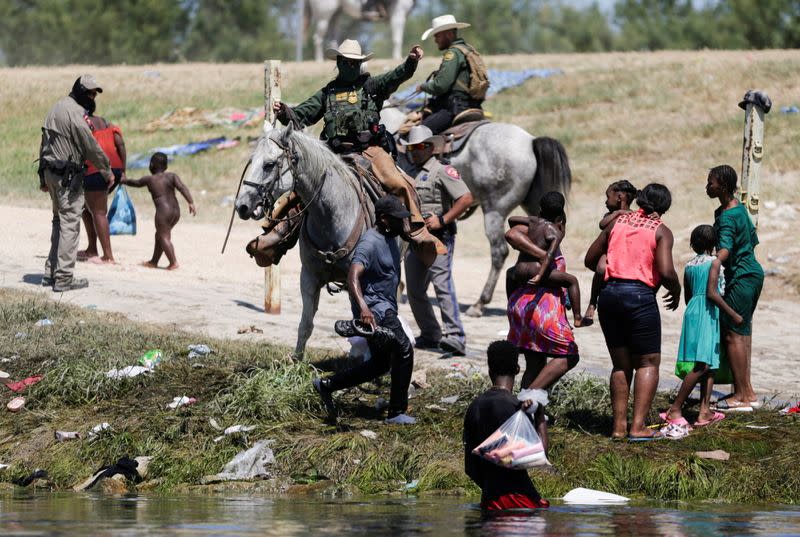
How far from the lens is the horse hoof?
54.7ft

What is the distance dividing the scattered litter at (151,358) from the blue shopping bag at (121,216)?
25.8 ft

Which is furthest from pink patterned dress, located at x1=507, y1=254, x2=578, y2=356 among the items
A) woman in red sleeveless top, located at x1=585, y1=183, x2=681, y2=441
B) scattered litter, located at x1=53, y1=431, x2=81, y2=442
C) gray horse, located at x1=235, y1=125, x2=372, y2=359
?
scattered litter, located at x1=53, y1=431, x2=81, y2=442

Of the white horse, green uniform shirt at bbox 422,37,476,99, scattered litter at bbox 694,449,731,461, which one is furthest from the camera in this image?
the white horse

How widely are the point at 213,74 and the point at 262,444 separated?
30681 millimetres

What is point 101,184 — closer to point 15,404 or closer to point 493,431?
point 15,404

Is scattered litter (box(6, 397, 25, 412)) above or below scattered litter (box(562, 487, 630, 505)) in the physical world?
above

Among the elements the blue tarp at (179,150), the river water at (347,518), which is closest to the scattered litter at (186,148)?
the blue tarp at (179,150)

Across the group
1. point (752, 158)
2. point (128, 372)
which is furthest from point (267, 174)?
point (752, 158)

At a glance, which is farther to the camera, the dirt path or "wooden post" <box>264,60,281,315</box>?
"wooden post" <box>264,60,281,315</box>

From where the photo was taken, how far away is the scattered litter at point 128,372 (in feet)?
37.6

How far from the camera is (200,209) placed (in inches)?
1054

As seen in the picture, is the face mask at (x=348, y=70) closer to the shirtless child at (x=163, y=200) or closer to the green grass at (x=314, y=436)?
the green grass at (x=314, y=436)

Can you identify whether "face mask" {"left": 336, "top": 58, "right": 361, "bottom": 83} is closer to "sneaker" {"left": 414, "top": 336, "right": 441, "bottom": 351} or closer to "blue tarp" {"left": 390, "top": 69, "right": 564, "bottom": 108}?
"sneaker" {"left": 414, "top": 336, "right": 441, "bottom": 351}

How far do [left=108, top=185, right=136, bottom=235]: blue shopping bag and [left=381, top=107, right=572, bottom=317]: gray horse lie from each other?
466 cm
